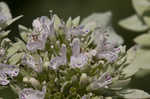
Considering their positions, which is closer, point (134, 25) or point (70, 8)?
Result: point (134, 25)


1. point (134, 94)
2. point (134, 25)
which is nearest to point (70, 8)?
point (134, 25)

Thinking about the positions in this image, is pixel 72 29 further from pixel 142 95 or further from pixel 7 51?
pixel 142 95

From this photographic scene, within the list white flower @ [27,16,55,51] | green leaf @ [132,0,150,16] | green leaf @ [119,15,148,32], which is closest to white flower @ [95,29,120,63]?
white flower @ [27,16,55,51]

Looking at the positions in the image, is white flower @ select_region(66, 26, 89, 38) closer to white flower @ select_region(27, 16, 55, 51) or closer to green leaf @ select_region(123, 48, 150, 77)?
white flower @ select_region(27, 16, 55, 51)

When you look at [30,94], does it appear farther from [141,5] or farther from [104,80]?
[141,5]

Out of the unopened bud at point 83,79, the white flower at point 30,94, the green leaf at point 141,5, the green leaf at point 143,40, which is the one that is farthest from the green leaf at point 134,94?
the green leaf at point 141,5

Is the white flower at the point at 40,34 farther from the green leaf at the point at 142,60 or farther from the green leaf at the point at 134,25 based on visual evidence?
the green leaf at the point at 134,25
